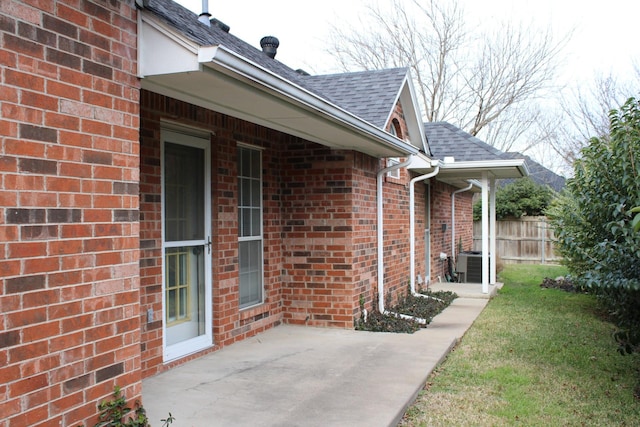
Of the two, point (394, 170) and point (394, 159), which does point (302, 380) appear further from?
point (394, 159)

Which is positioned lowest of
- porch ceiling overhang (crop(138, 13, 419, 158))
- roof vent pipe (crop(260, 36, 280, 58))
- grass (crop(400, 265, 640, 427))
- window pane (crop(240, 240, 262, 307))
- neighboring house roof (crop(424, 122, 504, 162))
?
grass (crop(400, 265, 640, 427))

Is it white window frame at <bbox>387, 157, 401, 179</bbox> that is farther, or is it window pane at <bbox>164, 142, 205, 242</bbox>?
white window frame at <bbox>387, 157, 401, 179</bbox>

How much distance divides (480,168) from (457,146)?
1322 millimetres

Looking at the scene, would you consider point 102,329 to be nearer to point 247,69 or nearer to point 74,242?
point 74,242

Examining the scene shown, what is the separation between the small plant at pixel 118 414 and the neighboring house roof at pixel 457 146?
384 inches

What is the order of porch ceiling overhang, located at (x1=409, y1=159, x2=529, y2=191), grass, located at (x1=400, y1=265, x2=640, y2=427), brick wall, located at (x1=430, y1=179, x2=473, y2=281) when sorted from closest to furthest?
grass, located at (x1=400, y1=265, x2=640, y2=427) < porch ceiling overhang, located at (x1=409, y1=159, x2=529, y2=191) < brick wall, located at (x1=430, y1=179, x2=473, y2=281)

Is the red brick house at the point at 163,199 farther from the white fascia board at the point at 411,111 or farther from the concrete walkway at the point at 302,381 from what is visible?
the concrete walkway at the point at 302,381

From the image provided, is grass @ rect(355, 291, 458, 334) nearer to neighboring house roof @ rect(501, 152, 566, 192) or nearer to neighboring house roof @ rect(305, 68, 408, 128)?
neighboring house roof @ rect(305, 68, 408, 128)

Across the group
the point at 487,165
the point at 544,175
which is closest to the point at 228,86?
the point at 487,165

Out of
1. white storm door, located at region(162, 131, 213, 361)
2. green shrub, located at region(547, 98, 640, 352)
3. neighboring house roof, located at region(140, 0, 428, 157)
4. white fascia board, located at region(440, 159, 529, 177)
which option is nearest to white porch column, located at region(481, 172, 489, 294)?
white fascia board, located at region(440, 159, 529, 177)

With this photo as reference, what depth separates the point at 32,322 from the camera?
2.74 m

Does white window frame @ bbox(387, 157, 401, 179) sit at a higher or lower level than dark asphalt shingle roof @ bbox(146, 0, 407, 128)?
lower

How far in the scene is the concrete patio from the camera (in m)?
4.21

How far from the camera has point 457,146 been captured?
12.8 meters
